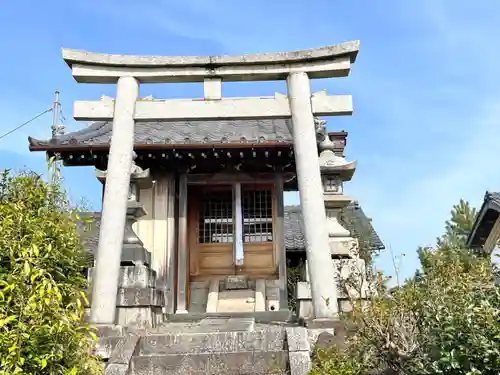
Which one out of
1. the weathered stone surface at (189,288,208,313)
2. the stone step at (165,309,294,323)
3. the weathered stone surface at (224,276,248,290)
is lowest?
the stone step at (165,309,294,323)

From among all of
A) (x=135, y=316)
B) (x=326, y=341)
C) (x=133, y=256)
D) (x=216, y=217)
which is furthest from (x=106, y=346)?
(x=216, y=217)

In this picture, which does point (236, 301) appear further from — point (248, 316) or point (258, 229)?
point (258, 229)

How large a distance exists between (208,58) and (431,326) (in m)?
5.59

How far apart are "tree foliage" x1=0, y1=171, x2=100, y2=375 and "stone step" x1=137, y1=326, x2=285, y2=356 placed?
1.10 meters

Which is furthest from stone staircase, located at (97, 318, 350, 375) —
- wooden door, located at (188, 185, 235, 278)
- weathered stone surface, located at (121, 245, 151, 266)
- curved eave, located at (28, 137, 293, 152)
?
wooden door, located at (188, 185, 235, 278)

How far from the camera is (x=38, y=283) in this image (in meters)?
4.68

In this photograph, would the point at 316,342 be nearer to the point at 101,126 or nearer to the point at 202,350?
the point at 202,350

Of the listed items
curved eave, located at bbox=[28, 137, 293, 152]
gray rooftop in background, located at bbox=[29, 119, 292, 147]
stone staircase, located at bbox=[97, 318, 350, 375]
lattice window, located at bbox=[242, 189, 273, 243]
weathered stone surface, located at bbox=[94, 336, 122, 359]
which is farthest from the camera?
lattice window, located at bbox=[242, 189, 273, 243]

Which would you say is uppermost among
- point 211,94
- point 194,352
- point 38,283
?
point 211,94

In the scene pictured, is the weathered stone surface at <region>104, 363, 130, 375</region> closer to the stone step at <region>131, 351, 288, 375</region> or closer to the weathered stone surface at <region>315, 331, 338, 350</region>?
the stone step at <region>131, 351, 288, 375</region>

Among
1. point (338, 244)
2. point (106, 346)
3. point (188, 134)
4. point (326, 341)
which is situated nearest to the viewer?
point (326, 341)

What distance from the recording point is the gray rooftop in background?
11.6m

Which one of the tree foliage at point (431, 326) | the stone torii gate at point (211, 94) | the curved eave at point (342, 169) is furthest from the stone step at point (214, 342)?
the curved eave at point (342, 169)

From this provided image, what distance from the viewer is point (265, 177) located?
12.8 m
